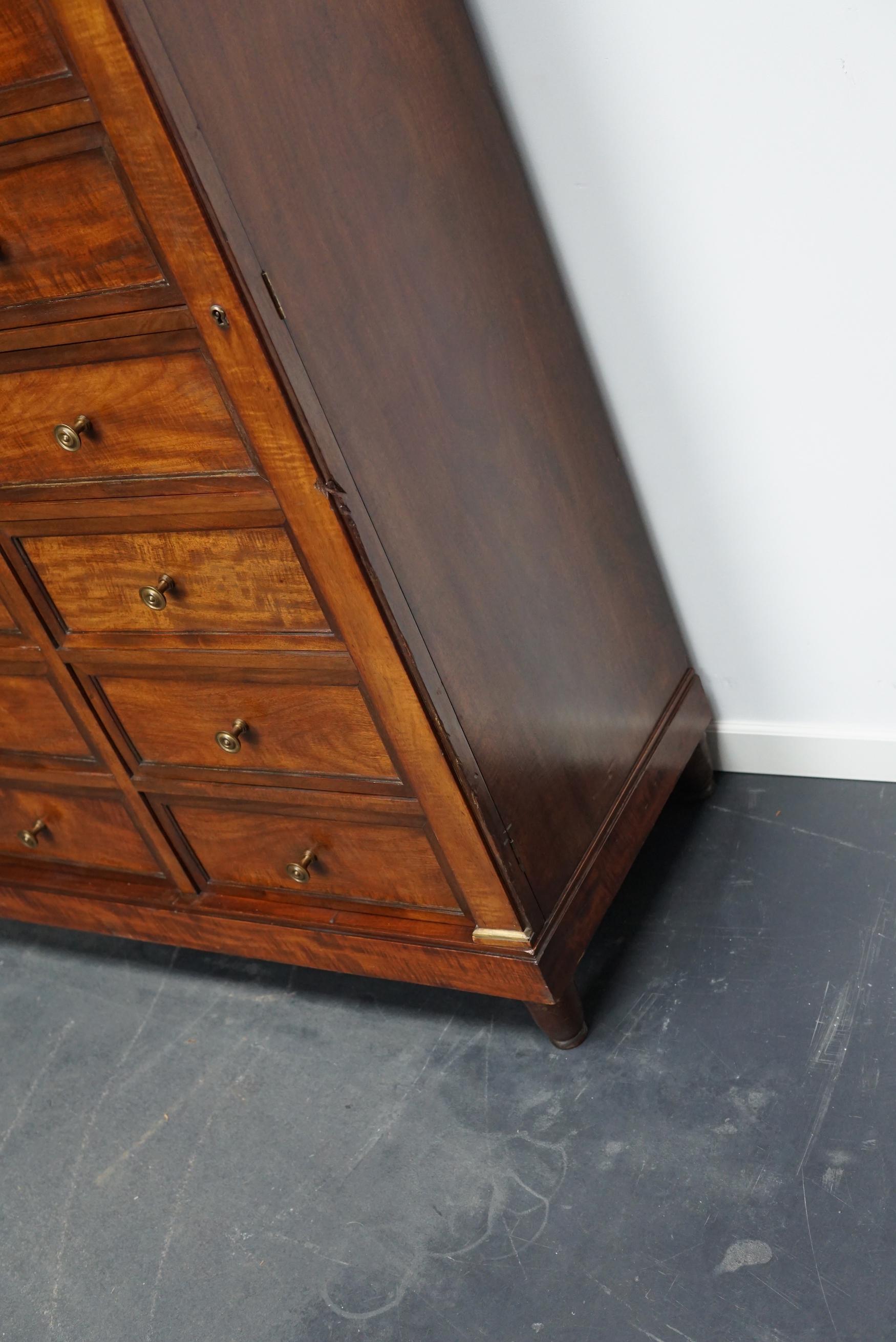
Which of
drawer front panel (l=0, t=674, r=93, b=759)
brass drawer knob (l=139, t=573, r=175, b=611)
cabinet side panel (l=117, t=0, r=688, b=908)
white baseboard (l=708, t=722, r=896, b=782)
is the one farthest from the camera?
white baseboard (l=708, t=722, r=896, b=782)

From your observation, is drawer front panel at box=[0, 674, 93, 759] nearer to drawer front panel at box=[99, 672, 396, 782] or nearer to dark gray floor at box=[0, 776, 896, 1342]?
drawer front panel at box=[99, 672, 396, 782]

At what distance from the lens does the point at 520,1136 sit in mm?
1520

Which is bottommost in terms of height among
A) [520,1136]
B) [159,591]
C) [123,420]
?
[520,1136]

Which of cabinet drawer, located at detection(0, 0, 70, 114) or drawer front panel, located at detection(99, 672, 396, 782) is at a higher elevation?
cabinet drawer, located at detection(0, 0, 70, 114)

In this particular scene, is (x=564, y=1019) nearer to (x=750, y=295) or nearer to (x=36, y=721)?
(x=36, y=721)

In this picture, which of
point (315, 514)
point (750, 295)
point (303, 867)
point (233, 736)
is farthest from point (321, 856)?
point (750, 295)

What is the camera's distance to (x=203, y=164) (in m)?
1.11

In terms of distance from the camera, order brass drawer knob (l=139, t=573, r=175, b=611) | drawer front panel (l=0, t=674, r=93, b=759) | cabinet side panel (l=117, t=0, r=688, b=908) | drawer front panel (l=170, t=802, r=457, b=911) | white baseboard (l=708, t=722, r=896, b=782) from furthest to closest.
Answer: white baseboard (l=708, t=722, r=896, b=782) → drawer front panel (l=0, t=674, r=93, b=759) → drawer front panel (l=170, t=802, r=457, b=911) → brass drawer knob (l=139, t=573, r=175, b=611) → cabinet side panel (l=117, t=0, r=688, b=908)

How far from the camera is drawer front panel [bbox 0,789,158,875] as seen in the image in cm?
182

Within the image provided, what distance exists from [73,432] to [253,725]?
41 cm

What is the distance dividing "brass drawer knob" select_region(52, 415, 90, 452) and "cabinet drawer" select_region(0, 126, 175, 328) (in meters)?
0.11

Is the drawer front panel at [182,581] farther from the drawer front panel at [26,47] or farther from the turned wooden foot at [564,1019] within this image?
the turned wooden foot at [564,1019]

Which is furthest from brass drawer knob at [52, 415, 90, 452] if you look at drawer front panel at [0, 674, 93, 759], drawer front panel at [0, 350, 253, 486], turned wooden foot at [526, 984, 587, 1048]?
turned wooden foot at [526, 984, 587, 1048]

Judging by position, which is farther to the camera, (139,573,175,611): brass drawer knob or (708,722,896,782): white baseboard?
(708,722,896,782): white baseboard
